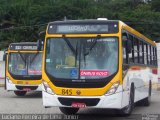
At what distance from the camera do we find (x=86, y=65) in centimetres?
1309

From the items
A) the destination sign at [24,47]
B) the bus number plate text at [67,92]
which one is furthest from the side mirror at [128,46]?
Result: the destination sign at [24,47]

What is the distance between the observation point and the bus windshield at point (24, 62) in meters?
24.8

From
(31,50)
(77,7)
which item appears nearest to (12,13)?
(77,7)

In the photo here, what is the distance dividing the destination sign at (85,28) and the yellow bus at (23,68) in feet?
35.8

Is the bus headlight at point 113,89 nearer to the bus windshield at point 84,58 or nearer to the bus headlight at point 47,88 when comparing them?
the bus windshield at point 84,58

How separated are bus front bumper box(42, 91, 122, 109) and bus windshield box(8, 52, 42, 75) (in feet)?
38.9

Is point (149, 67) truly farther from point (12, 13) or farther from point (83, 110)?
point (12, 13)

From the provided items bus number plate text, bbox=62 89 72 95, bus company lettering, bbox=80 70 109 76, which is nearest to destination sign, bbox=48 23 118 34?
bus company lettering, bbox=80 70 109 76

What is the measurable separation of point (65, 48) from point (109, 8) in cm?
8827

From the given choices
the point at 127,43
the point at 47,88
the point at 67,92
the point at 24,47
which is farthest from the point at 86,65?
the point at 24,47

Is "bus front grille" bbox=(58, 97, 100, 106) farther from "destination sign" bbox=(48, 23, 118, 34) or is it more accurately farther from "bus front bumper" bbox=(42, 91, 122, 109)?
"destination sign" bbox=(48, 23, 118, 34)

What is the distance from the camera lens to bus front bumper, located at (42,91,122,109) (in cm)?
1270

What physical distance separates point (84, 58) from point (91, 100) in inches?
47.6

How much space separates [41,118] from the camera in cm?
1408
